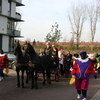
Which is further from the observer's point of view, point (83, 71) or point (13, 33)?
point (13, 33)

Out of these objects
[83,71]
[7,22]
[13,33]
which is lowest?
[83,71]

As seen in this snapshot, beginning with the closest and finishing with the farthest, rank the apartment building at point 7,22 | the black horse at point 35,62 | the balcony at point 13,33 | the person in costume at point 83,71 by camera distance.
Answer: the person in costume at point 83,71 < the black horse at point 35,62 < the apartment building at point 7,22 < the balcony at point 13,33

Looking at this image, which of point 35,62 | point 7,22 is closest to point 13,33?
point 7,22

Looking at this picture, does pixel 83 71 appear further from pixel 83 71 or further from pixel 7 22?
pixel 7 22

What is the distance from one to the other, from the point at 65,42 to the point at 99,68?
48477 millimetres

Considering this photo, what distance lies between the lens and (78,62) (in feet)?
25.1

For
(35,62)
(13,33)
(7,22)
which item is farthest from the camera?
(13,33)

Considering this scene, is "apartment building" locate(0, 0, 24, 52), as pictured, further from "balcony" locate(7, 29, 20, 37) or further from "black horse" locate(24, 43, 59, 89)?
"black horse" locate(24, 43, 59, 89)

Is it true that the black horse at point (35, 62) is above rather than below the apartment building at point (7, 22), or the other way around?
below

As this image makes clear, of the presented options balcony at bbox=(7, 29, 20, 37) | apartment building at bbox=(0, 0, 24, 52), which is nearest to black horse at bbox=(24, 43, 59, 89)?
apartment building at bbox=(0, 0, 24, 52)

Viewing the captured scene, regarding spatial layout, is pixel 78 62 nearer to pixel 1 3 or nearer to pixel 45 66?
pixel 45 66

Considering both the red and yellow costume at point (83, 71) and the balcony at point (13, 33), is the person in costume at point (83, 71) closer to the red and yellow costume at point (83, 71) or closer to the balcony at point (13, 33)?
the red and yellow costume at point (83, 71)

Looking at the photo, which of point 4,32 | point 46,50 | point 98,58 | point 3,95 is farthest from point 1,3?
point 3,95

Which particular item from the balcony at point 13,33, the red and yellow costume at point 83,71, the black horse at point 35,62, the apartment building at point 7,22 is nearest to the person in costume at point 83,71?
the red and yellow costume at point 83,71
